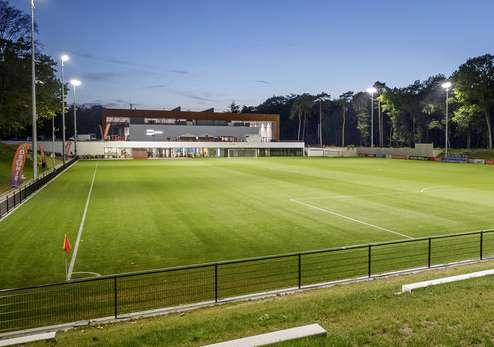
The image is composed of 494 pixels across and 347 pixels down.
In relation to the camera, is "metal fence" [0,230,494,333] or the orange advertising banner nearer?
"metal fence" [0,230,494,333]

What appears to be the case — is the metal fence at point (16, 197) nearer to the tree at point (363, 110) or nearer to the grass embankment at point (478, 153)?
the grass embankment at point (478, 153)

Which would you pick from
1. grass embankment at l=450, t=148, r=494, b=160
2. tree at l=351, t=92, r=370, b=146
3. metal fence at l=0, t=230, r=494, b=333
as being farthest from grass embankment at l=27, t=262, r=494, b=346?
tree at l=351, t=92, r=370, b=146

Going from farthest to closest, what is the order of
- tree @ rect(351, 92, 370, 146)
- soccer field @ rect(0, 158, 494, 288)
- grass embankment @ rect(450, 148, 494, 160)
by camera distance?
tree @ rect(351, 92, 370, 146)
grass embankment @ rect(450, 148, 494, 160)
soccer field @ rect(0, 158, 494, 288)

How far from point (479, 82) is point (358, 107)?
4434cm

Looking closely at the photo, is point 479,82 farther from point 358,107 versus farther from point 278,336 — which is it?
point 278,336

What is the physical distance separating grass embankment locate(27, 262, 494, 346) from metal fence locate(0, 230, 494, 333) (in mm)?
1483

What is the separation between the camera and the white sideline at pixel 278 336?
7.36 metres

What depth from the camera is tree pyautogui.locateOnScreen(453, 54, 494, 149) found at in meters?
93.2

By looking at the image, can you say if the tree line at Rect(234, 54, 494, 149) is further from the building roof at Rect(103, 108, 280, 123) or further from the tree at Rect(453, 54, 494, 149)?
the building roof at Rect(103, 108, 280, 123)

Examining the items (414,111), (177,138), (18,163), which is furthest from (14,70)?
(414,111)

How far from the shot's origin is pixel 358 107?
136 m

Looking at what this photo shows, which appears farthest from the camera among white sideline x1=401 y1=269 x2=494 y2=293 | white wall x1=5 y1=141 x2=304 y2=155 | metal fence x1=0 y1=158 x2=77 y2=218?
white wall x1=5 y1=141 x2=304 y2=155

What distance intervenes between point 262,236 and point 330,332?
12.8 metres

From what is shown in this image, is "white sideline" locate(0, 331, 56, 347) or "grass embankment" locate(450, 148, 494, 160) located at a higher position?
"grass embankment" locate(450, 148, 494, 160)
